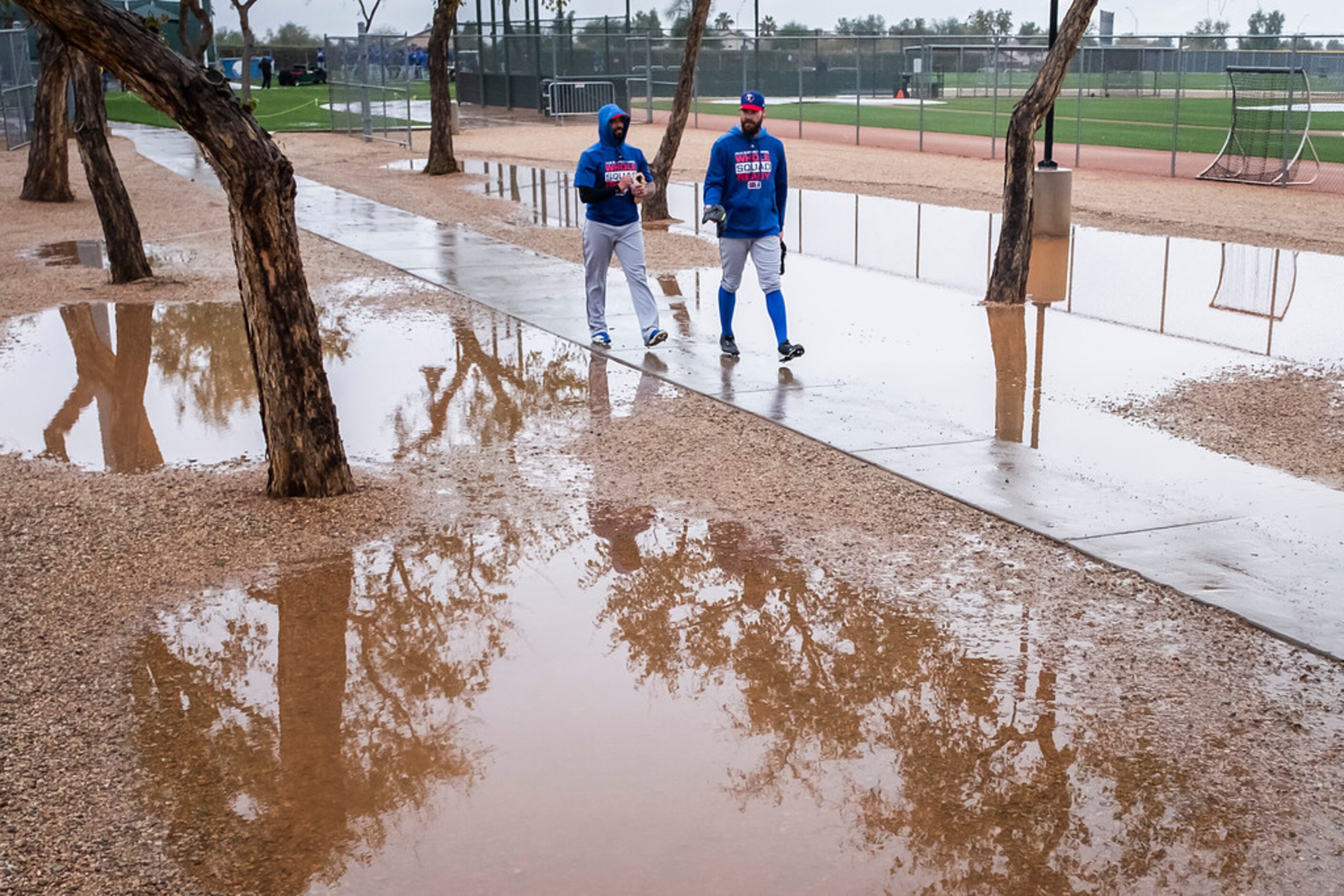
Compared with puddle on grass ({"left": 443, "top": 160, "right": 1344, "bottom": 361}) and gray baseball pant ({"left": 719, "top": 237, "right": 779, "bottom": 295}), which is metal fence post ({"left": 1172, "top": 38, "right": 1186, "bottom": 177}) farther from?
gray baseball pant ({"left": 719, "top": 237, "right": 779, "bottom": 295})

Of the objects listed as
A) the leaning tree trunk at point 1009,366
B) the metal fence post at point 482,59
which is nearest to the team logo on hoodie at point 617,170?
the leaning tree trunk at point 1009,366

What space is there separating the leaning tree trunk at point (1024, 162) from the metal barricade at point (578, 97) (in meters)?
30.8

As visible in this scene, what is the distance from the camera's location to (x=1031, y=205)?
12.3 m

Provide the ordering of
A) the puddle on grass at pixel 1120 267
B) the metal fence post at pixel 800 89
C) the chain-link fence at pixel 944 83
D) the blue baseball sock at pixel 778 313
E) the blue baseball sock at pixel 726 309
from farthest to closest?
the metal fence post at pixel 800 89 → the chain-link fence at pixel 944 83 → the puddle on grass at pixel 1120 267 → the blue baseball sock at pixel 726 309 → the blue baseball sock at pixel 778 313

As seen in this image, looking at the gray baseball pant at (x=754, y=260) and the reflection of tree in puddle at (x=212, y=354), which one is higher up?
the gray baseball pant at (x=754, y=260)

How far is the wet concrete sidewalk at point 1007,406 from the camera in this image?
6520 mm

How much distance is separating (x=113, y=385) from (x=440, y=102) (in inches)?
646

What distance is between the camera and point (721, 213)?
10203 millimetres

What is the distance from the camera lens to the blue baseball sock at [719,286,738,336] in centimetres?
1062

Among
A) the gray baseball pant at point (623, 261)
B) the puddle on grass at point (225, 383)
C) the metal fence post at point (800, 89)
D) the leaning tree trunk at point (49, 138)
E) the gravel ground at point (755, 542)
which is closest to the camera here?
the gravel ground at point (755, 542)

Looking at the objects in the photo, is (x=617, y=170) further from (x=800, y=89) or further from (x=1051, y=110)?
(x=800, y=89)

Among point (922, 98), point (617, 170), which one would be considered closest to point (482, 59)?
point (922, 98)

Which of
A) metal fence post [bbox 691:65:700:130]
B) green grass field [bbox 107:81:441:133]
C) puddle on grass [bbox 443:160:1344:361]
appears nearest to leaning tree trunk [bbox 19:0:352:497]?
puddle on grass [bbox 443:160:1344:361]

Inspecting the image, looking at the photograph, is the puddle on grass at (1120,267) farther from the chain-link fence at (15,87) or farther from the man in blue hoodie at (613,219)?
the chain-link fence at (15,87)
